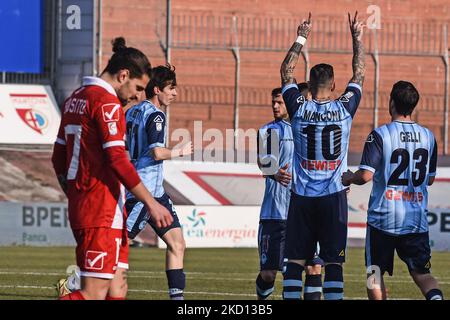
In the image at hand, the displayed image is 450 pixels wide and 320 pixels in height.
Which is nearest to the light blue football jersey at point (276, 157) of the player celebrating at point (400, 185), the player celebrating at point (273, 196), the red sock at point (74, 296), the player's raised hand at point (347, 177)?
the player celebrating at point (273, 196)

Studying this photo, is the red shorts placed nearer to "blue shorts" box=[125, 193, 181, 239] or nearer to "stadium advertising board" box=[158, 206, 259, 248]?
"blue shorts" box=[125, 193, 181, 239]

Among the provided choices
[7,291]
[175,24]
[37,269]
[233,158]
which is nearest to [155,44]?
[175,24]

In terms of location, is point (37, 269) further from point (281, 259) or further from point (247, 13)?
point (247, 13)

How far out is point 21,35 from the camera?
111 feet

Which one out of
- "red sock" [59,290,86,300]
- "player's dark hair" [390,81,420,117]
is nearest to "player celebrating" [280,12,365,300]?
"player's dark hair" [390,81,420,117]

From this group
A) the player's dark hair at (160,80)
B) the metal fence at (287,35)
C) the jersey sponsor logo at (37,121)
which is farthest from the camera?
the metal fence at (287,35)

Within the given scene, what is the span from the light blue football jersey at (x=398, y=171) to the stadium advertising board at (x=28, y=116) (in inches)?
858

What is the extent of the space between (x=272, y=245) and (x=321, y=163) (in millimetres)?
1920

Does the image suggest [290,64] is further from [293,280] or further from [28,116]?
[28,116]

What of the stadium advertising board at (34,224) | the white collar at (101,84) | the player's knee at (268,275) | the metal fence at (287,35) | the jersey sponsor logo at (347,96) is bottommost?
the stadium advertising board at (34,224)

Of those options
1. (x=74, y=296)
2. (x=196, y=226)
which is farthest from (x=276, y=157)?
(x=196, y=226)

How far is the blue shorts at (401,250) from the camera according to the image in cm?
1072

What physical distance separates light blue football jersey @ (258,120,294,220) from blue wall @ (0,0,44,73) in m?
20.9

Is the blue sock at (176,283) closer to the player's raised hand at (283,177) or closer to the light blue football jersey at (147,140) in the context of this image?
the light blue football jersey at (147,140)
